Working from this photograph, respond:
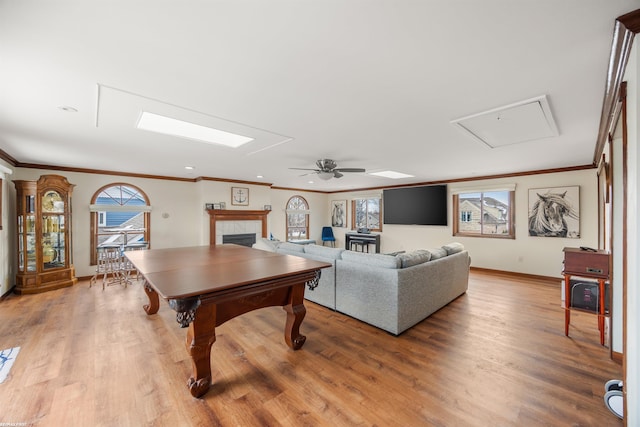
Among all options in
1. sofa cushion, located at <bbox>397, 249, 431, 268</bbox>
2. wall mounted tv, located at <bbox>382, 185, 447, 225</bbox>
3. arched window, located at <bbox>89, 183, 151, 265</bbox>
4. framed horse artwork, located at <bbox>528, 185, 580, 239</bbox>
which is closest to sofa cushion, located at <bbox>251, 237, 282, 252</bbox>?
sofa cushion, located at <bbox>397, 249, 431, 268</bbox>

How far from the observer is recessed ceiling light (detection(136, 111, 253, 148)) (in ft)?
8.12

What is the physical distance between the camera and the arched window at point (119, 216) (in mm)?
5121

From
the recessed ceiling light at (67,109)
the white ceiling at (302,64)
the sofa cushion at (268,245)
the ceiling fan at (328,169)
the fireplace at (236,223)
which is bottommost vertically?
the sofa cushion at (268,245)

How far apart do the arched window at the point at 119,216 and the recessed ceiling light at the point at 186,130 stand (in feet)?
11.6

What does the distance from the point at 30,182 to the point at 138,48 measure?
4542 mm

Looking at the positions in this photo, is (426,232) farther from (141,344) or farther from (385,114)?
(141,344)

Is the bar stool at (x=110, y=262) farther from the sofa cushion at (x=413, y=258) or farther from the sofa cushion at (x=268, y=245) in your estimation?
the sofa cushion at (x=413, y=258)

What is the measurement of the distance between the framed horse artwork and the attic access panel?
284 cm

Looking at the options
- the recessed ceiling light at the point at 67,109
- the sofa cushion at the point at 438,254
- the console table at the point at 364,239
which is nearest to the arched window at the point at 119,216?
the recessed ceiling light at the point at 67,109

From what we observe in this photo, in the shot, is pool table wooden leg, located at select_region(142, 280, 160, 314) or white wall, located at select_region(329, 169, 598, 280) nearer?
pool table wooden leg, located at select_region(142, 280, 160, 314)

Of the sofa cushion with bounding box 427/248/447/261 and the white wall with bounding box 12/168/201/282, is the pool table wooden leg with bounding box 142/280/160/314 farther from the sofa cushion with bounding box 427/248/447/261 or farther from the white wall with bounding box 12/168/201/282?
the sofa cushion with bounding box 427/248/447/261

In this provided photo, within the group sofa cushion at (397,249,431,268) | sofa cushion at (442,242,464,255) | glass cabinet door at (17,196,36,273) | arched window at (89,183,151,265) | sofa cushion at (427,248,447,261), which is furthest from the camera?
arched window at (89,183,151,265)

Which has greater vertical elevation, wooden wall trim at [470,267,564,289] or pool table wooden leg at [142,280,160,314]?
pool table wooden leg at [142,280,160,314]

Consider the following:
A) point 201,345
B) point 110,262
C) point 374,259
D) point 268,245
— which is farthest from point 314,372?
point 110,262
